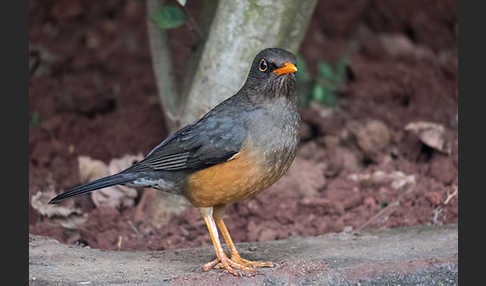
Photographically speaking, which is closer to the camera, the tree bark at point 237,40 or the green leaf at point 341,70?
the tree bark at point 237,40

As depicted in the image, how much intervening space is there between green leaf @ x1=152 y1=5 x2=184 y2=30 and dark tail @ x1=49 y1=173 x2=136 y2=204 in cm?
164

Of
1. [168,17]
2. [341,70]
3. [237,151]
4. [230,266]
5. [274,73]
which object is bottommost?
[230,266]

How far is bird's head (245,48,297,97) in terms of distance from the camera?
18.7ft

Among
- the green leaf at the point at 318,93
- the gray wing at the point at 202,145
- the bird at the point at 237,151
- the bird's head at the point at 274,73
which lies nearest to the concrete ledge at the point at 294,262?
the bird at the point at 237,151

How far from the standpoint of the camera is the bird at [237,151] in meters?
5.66

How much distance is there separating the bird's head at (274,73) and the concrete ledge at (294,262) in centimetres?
137

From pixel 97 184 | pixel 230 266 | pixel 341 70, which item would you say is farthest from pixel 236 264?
pixel 341 70

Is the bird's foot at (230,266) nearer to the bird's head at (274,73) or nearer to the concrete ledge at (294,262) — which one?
the concrete ledge at (294,262)

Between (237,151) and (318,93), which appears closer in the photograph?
(237,151)

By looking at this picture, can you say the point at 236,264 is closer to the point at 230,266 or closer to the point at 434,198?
the point at 230,266

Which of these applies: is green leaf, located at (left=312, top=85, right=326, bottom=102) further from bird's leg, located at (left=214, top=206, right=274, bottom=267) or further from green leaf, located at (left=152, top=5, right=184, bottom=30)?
bird's leg, located at (left=214, top=206, right=274, bottom=267)

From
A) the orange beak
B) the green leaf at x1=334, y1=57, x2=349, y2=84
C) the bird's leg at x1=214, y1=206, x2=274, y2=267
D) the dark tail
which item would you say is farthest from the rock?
the dark tail

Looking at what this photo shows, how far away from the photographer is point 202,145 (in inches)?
232

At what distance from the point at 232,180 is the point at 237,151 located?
0.23 m
